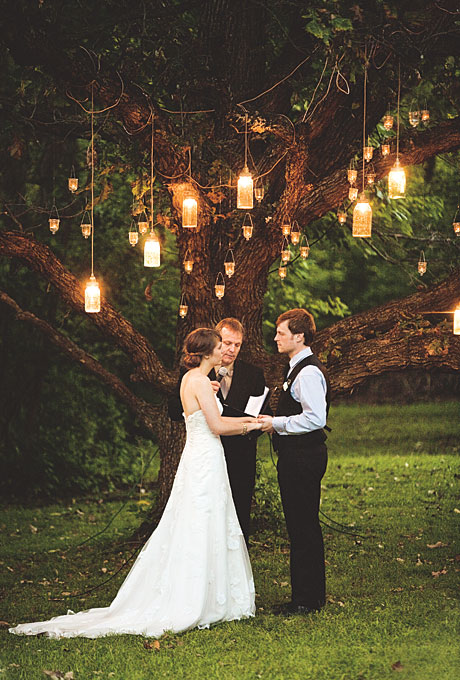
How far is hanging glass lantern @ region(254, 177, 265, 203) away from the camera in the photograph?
28.6ft

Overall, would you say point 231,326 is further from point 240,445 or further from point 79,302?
point 79,302

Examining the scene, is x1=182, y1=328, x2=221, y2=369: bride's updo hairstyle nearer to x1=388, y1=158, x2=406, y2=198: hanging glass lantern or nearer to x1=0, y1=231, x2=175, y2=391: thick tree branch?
x1=388, y1=158, x2=406, y2=198: hanging glass lantern

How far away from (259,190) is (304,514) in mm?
3522

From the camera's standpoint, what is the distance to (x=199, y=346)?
20.6 feet

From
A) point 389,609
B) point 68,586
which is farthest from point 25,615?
point 389,609

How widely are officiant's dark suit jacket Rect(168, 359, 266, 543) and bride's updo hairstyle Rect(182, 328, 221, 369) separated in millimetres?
836

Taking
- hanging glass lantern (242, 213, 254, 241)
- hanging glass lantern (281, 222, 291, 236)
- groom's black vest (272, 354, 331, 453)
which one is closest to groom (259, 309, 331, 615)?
groom's black vest (272, 354, 331, 453)

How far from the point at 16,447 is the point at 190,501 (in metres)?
7.65

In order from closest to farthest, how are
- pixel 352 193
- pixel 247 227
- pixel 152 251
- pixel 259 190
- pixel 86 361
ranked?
1. pixel 152 251
2. pixel 352 193
3. pixel 247 227
4. pixel 259 190
5. pixel 86 361

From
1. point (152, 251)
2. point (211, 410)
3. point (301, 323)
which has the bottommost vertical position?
point (211, 410)

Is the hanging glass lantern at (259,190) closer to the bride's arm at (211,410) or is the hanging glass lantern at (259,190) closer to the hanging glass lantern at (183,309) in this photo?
the hanging glass lantern at (183,309)

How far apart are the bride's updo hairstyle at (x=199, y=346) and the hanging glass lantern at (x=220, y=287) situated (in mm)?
2595

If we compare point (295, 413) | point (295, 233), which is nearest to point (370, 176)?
point (295, 233)

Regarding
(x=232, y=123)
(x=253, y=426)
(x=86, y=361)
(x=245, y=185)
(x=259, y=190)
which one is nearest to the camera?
(x=245, y=185)
